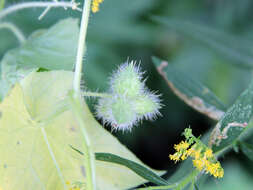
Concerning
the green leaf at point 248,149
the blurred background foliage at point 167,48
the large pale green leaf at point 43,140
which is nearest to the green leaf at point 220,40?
the blurred background foliage at point 167,48

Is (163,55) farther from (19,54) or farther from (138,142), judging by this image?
(19,54)

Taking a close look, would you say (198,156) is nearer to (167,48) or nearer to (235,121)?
(235,121)

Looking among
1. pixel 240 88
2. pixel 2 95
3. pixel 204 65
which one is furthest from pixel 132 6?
pixel 2 95

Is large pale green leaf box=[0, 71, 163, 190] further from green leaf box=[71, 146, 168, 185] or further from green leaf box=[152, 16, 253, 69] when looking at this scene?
green leaf box=[152, 16, 253, 69]

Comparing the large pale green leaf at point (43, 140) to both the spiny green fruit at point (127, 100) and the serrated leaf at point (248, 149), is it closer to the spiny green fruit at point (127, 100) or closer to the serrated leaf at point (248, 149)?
the spiny green fruit at point (127, 100)

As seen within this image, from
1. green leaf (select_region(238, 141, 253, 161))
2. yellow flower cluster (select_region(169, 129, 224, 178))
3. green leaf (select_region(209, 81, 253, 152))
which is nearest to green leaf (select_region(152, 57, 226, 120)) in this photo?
green leaf (select_region(238, 141, 253, 161))

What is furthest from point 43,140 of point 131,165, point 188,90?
point 188,90
